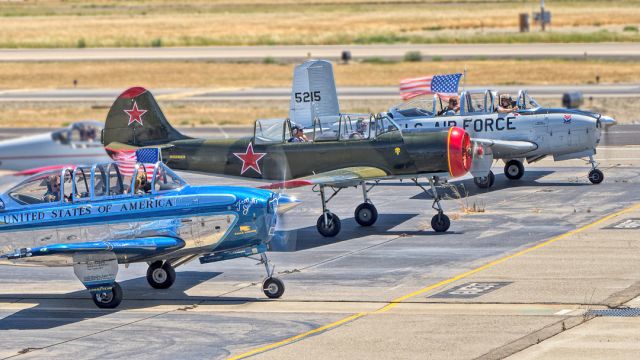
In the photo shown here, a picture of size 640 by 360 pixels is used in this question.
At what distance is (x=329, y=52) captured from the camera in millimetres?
78312

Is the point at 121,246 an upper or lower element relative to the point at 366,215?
upper

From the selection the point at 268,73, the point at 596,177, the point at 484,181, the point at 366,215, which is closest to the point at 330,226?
the point at 366,215

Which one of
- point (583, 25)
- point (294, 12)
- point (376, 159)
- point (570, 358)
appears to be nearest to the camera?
point (570, 358)

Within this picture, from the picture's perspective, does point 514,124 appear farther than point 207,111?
No

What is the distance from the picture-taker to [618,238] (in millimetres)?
22328

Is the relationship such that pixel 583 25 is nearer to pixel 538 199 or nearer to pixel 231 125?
pixel 231 125

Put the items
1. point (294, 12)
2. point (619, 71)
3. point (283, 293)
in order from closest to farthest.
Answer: point (283, 293), point (619, 71), point (294, 12)

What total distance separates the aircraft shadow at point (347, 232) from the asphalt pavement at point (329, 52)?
44316mm

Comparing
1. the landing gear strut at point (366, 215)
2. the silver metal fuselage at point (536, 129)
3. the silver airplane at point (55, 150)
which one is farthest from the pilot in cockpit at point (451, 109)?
the silver airplane at point (55, 150)

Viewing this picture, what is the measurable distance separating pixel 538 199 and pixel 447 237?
5.38 meters

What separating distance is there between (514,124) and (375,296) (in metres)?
13.0

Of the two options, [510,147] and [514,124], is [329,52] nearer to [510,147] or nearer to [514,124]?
[514,124]

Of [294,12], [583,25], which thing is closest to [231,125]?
[583,25]

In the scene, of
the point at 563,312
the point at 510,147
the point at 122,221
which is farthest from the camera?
the point at 510,147
